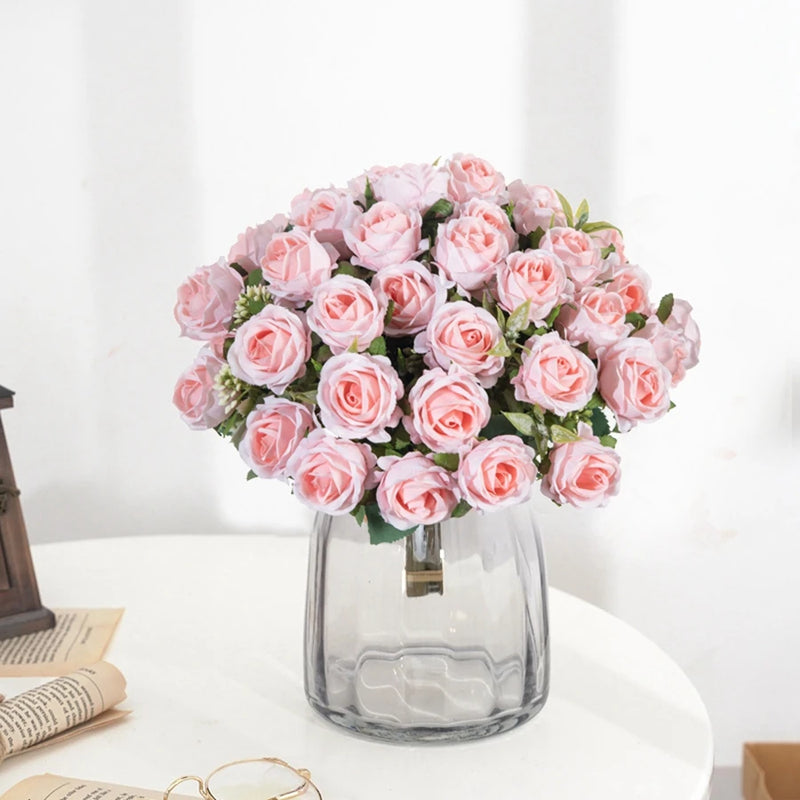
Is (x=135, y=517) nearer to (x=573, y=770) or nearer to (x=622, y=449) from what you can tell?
(x=622, y=449)

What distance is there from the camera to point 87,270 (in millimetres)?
1526

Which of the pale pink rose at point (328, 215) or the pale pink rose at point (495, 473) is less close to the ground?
the pale pink rose at point (328, 215)

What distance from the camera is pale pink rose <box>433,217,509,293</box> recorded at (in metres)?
0.74

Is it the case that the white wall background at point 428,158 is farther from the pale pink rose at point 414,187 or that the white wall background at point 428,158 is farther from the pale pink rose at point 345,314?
the pale pink rose at point 345,314

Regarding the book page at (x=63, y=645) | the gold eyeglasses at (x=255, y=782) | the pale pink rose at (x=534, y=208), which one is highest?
the pale pink rose at (x=534, y=208)

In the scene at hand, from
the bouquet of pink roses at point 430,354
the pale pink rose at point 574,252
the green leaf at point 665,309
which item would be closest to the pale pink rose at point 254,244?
the bouquet of pink roses at point 430,354

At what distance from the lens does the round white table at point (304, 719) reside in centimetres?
82

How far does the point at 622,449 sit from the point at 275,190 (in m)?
0.63

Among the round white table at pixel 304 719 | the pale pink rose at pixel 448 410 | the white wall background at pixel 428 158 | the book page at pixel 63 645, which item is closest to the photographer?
the pale pink rose at pixel 448 410

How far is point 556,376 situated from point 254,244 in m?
0.28

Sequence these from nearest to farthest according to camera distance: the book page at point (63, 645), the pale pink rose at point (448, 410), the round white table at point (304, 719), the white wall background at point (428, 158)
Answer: the pale pink rose at point (448, 410), the round white table at point (304, 719), the book page at point (63, 645), the white wall background at point (428, 158)

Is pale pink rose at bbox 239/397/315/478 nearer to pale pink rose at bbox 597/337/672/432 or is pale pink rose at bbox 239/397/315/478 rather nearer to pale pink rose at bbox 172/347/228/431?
pale pink rose at bbox 172/347/228/431

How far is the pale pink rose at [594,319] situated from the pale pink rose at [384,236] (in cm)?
12

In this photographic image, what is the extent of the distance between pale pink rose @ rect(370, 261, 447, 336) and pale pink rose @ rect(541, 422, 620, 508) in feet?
0.48
